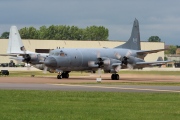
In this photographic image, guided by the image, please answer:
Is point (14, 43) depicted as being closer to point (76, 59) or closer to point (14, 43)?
point (14, 43)

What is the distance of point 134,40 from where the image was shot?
8912 cm

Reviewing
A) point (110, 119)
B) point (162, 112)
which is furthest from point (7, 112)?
point (162, 112)

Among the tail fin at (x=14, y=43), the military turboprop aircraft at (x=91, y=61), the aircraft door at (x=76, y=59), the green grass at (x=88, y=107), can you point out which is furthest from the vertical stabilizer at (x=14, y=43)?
the green grass at (x=88, y=107)

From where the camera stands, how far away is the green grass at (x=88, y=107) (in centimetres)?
2509

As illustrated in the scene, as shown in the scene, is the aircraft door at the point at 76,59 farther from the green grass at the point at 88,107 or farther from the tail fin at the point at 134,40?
the green grass at the point at 88,107

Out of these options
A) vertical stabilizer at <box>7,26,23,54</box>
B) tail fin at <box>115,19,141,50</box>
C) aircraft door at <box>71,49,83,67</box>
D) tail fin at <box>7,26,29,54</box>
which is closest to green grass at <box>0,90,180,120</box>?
aircraft door at <box>71,49,83,67</box>

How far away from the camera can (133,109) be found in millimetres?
28625

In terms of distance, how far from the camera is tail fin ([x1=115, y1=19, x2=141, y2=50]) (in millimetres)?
88625

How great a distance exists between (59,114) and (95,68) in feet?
175

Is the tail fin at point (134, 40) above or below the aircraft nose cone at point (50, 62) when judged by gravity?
above

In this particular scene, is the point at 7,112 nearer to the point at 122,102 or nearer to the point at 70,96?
the point at 122,102

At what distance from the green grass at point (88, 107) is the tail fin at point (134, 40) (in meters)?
51.0

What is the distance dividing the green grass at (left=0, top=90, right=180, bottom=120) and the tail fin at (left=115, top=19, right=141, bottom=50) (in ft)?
167

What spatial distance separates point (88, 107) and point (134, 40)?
60359 millimetres
